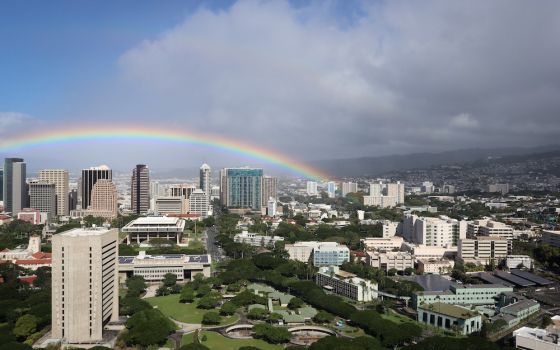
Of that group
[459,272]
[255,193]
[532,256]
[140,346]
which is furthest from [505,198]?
[140,346]

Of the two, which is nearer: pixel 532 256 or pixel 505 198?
pixel 532 256

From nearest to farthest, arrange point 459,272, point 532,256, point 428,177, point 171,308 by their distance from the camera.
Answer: point 171,308 < point 459,272 < point 532,256 < point 428,177

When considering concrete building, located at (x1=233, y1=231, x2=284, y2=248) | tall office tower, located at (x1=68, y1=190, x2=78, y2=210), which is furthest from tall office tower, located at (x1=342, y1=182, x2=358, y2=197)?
Answer: concrete building, located at (x1=233, y1=231, x2=284, y2=248)

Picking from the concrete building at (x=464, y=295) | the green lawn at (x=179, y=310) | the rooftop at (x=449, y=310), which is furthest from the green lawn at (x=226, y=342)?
the concrete building at (x=464, y=295)

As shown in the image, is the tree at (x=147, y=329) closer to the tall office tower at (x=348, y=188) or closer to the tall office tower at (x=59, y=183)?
the tall office tower at (x=59, y=183)

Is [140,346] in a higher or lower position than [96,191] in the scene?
lower

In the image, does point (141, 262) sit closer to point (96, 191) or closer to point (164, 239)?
point (164, 239)

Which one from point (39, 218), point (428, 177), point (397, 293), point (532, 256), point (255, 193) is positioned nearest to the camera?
point (397, 293)

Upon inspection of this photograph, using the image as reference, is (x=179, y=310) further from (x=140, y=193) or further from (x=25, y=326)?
(x=140, y=193)

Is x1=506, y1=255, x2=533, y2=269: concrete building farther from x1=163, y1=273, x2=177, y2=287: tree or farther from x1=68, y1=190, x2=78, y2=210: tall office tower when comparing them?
x1=68, y1=190, x2=78, y2=210: tall office tower
